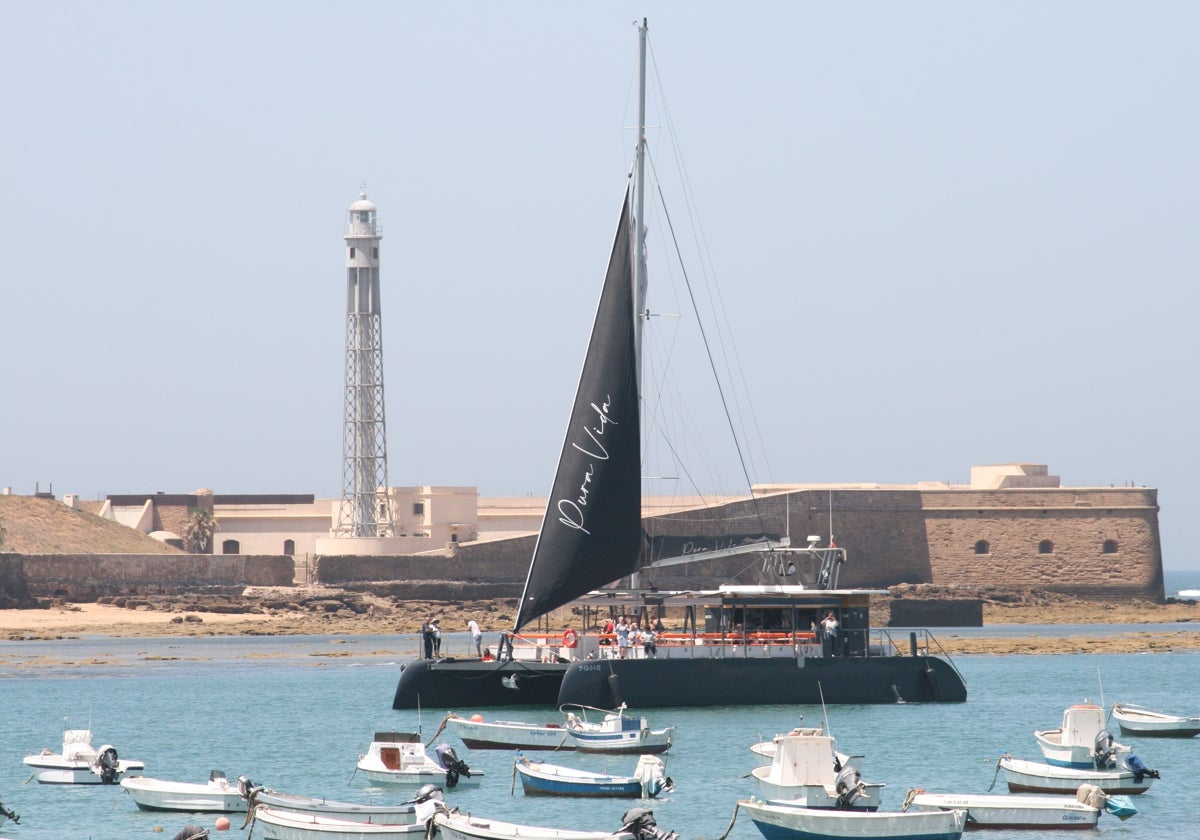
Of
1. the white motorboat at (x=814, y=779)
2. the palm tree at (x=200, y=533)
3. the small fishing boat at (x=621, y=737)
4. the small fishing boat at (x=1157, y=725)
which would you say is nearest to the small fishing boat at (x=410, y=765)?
the small fishing boat at (x=621, y=737)

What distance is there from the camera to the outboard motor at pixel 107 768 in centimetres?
2522

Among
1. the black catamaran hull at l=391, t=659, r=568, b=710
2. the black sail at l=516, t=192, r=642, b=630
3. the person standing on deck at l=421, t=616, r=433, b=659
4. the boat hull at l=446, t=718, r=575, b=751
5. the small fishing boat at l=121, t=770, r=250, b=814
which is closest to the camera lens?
the small fishing boat at l=121, t=770, r=250, b=814

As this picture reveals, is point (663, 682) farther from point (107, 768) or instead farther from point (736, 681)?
point (107, 768)

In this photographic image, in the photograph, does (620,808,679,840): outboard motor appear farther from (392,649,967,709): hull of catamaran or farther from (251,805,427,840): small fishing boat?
(392,649,967,709): hull of catamaran

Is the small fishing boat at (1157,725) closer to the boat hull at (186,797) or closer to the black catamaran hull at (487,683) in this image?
the black catamaran hull at (487,683)

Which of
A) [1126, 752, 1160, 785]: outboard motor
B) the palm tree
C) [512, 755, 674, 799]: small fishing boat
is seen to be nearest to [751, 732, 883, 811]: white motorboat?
[512, 755, 674, 799]: small fishing boat

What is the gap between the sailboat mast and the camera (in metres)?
31.6

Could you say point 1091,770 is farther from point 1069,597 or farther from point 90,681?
point 1069,597

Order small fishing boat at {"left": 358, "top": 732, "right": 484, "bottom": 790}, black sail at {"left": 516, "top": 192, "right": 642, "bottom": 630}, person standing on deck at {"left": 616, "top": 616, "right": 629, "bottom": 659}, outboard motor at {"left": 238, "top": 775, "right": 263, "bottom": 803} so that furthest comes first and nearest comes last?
black sail at {"left": 516, "top": 192, "right": 642, "bottom": 630}, person standing on deck at {"left": 616, "top": 616, "right": 629, "bottom": 659}, small fishing boat at {"left": 358, "top": 732, "right": 484, "bottom": 790}, outboard motor at {"left": 238, "top": 775, "right": 263, "bottom": 803}

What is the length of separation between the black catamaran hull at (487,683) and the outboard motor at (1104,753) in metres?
9.42

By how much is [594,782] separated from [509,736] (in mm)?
4447

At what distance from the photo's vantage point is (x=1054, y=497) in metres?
74.7

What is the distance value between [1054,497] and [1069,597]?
12.1ft

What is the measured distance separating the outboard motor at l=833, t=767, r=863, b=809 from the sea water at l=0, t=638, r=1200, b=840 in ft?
4.45
